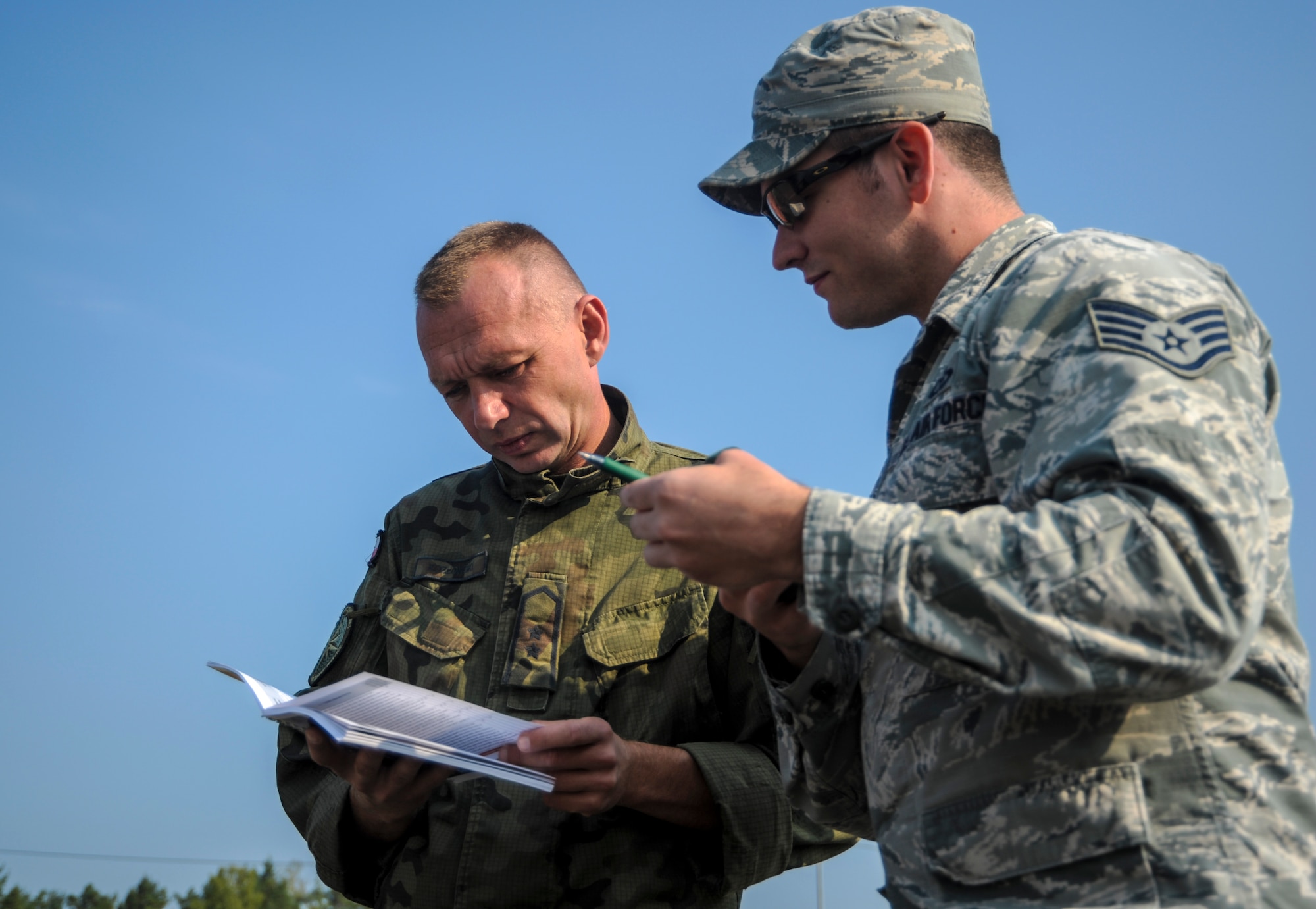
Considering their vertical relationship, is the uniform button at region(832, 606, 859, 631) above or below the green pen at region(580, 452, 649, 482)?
below

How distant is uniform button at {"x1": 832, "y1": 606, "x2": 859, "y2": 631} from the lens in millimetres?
1689

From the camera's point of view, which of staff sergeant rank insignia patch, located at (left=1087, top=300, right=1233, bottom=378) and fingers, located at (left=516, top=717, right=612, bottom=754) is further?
fingers, located at (left=516, top=717, right=612, bottom=754)

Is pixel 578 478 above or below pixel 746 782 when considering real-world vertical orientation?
above

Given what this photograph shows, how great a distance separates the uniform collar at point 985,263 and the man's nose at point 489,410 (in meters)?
1.65

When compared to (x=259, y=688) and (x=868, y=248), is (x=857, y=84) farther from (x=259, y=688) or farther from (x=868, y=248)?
(x=259, y=688)

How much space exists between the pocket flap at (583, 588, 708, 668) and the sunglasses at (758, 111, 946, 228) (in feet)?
4.01

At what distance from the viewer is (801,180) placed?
2.60m

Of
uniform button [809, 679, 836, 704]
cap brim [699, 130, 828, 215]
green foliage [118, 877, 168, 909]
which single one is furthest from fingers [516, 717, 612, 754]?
green foliage [118, 877, 168, 909]

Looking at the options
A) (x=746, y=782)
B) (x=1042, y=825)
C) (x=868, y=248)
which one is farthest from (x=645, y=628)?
(x=1042, y=825)

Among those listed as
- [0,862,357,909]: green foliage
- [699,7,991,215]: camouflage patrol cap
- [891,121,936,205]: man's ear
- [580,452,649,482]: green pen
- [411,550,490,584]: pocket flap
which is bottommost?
[0,862,357,909]: green foliage

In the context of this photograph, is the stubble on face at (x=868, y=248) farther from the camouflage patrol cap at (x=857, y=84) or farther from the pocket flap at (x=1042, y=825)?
the pocket flap at (x=1042, y=825)

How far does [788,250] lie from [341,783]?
204 cm

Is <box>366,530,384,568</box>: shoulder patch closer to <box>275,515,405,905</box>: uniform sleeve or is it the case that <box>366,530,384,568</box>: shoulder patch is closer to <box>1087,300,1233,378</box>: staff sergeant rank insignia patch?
<box>275,515,405,905</box>: uniform sleeve

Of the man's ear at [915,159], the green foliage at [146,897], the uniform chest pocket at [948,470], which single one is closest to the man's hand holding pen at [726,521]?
the uniform chest pocket at [948,470]
